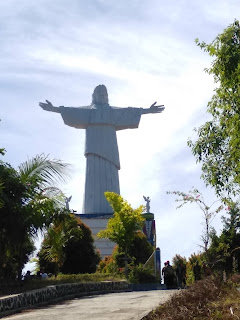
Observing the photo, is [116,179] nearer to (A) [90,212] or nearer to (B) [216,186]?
(A) [90,212]

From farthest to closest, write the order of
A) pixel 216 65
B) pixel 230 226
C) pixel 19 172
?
1. pixel 230 226
2. pixel 19 172
3. pixel 216 65

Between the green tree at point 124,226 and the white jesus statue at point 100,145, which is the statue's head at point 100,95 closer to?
the white jesus statue at point 100,145

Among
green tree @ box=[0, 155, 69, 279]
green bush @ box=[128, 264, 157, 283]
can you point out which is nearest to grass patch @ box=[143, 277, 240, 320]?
green tree @ box=[0, 155, 69, 279]

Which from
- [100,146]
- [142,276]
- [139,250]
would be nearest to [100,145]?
[100,146]

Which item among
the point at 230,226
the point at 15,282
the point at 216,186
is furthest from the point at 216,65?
the point at 230,226

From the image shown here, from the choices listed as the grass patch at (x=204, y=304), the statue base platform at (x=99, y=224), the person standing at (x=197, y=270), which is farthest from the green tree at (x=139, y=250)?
the grass patch at (x=204, y=304)

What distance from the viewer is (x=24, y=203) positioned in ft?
49.7

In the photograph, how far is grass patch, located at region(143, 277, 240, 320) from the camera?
6.89 meters

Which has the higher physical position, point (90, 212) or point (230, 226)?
point (90, 212)

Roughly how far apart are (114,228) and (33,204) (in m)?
13.6

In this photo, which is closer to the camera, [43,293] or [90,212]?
[43,293]

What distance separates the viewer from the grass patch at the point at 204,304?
6.89 meters

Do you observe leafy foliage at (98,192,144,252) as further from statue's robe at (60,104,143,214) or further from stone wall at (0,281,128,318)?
statue's robe at (60,104,143,214)

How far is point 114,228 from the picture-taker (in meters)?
28.2
